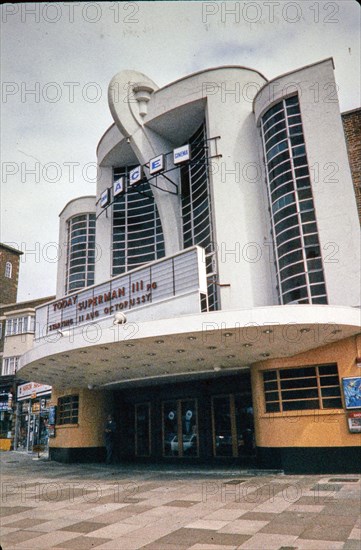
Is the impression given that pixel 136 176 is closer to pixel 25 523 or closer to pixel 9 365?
pixel 25 523

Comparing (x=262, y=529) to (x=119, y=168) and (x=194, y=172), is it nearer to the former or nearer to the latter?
(x=194, y=172)

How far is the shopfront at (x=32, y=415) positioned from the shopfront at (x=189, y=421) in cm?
1127

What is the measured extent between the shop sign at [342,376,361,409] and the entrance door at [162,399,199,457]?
277 inches

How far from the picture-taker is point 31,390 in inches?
1236

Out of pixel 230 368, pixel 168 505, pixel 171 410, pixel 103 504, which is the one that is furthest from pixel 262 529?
pixel 171 410

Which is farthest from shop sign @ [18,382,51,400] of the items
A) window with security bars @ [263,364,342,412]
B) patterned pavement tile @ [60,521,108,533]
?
patterned pavement tile @ [60,521,108,533]

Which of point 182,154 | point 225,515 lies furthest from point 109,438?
point 182,154

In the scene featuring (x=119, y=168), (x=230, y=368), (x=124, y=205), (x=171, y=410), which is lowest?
Answer: (x=171, y=410)

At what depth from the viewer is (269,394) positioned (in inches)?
547

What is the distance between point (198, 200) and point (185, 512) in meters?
13.1

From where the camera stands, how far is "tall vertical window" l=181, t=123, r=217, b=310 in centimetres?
1786

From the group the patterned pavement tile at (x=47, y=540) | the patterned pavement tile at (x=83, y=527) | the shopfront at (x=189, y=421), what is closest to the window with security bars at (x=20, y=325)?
the shopfront at (x=189, y=421)

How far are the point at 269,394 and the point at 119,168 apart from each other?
14.2m

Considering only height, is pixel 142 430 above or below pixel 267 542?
above
